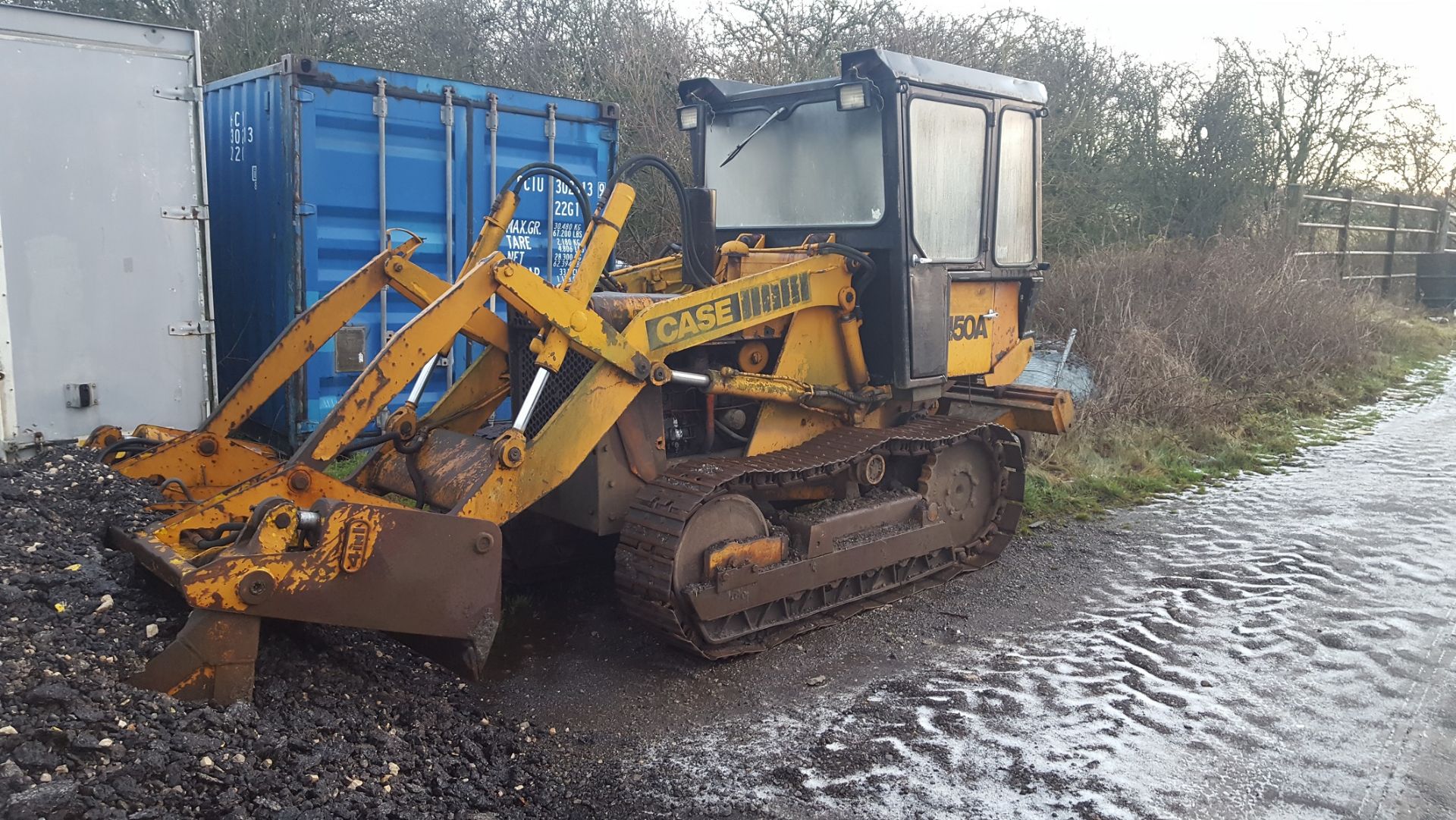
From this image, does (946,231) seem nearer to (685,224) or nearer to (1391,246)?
(685,224)

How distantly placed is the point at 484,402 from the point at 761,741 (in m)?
2.23

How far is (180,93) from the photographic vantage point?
665cm

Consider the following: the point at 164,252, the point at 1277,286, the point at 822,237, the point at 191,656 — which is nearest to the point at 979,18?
the point at 1277,286

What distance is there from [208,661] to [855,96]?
3.63 meters

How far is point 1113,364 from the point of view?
1011 centimetres

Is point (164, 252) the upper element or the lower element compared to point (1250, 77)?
lower

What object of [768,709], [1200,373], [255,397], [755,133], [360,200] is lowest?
[768,709]

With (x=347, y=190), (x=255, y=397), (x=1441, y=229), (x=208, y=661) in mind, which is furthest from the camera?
(x=1441, y=229)

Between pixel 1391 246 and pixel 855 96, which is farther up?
pixel 855 96

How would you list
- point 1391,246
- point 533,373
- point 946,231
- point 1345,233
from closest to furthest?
point 533,373 → point 946,231 → point 1345,233 → point 1391,246

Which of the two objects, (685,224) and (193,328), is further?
(193,328)

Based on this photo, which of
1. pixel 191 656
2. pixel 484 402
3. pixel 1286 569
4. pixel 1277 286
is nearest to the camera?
pixel 191 656

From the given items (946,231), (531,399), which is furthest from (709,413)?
(946,231)

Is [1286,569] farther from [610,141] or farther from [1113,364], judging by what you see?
[610,141]
